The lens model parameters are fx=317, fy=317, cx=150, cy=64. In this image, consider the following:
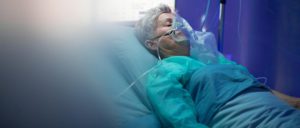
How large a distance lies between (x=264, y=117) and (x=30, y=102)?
0.75 meters

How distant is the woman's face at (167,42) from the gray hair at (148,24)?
0.07ft

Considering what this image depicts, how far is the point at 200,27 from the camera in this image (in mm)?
1937

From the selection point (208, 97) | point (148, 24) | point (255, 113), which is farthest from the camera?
point (148, 24)

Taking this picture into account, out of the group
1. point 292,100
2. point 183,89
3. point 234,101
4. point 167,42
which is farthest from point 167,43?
point 292,100

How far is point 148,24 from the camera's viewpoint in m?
1.51

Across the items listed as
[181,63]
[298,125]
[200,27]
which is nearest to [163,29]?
[181,63]

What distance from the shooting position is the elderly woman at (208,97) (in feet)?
3.55

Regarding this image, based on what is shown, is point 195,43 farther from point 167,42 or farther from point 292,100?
point 292,100

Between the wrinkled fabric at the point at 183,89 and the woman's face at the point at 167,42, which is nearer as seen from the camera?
the wrinkled fabric at the point at 183,89

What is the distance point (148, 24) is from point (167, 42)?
12cm

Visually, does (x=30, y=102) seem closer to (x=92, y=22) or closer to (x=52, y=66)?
(x=52, y=66)

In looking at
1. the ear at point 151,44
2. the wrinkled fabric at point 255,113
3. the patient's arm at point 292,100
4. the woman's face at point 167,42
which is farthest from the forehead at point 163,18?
the patient's arm at point 292,100

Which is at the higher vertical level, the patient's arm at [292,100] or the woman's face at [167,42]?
the woman's face at [167,42]

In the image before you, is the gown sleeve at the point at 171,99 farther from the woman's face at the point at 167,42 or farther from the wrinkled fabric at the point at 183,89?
the woman's face at the point at 167,42
